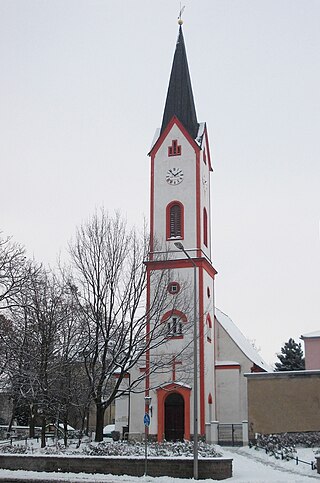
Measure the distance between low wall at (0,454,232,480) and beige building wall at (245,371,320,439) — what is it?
16.3m

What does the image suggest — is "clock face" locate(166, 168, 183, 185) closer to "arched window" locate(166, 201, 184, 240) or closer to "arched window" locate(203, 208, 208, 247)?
"arched window" locate(166, 201, 184, 240)

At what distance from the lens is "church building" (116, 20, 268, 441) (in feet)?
122

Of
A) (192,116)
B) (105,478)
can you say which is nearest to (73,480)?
(105,478)

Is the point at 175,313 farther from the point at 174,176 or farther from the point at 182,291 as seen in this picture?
the point at 174,176

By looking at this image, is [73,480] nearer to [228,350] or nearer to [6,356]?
[6,356]

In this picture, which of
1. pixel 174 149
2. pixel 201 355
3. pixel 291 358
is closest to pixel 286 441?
pixel 201 355

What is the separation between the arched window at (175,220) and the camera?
40.5 metres

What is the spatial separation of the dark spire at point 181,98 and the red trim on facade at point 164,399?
16.5 meters

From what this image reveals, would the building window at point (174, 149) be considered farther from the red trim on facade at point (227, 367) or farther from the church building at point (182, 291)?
the red trim on facade at point (227, 367)

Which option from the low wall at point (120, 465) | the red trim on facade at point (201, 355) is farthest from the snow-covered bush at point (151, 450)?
the red trim on facade at point (201, 355)

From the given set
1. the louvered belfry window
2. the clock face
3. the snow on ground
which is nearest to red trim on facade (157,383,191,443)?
the snow on ground

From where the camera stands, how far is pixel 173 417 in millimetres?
37219

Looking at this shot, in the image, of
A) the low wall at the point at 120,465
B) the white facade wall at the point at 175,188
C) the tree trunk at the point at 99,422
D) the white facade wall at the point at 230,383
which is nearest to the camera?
the low wall at the point at 120,465

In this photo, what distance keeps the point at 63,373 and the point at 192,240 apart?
41.9 feet
